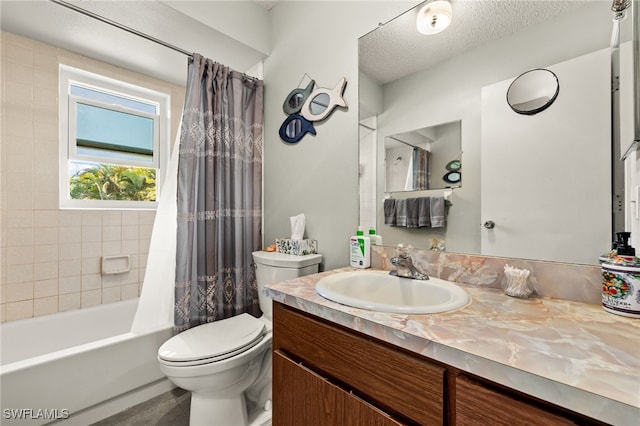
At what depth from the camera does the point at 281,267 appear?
1.50m

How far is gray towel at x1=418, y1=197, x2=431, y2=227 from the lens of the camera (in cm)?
117

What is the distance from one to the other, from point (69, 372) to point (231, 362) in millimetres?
797

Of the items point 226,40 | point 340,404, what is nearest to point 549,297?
point 340,404

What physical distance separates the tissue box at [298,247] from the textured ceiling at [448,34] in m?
0.95

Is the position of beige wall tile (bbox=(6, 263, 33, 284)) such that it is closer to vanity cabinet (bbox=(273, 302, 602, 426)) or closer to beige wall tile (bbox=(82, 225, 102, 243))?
beige wall tile (bbox=(82, 225, 102, 243))

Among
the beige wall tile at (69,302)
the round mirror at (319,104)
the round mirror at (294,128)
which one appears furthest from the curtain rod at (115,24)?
the beige wall tile at (69,302)

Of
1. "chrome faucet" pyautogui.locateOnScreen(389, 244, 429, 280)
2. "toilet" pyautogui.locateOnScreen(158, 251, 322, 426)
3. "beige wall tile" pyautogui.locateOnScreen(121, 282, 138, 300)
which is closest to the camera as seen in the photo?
"chrome faucet" pyautogui.locateOnScreen(389, 244, 429, 280)

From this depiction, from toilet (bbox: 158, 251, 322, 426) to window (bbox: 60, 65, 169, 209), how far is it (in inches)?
60.3

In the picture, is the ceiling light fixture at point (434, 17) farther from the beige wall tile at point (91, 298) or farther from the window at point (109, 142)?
the beige wall tile at point (91, 298)

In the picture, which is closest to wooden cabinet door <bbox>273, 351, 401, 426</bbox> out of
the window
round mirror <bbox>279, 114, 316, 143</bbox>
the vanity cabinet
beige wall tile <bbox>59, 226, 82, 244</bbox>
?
the vanity cabinet

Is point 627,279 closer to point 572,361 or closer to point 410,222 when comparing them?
point 572,361

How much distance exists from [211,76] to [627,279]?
206 cm

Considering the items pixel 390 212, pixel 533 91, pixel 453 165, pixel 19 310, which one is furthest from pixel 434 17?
pixel 19 310

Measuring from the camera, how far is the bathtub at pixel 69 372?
1.18 metres
